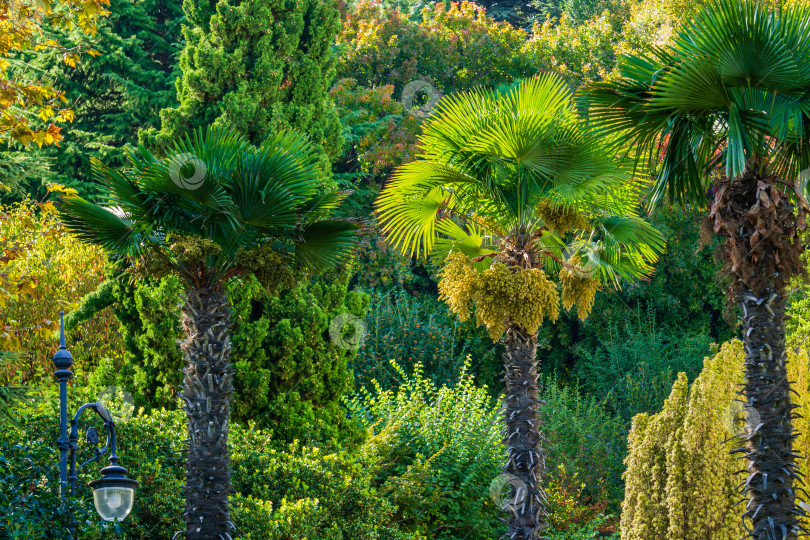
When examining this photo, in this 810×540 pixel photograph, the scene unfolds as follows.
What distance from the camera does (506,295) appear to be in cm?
984

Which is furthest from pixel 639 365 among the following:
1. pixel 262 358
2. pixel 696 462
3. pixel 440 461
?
pixel 262 358

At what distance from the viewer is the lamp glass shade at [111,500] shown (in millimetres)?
6000

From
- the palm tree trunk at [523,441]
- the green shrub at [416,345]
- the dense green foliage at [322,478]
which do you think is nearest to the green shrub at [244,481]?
the dense green foliage at [322,478]

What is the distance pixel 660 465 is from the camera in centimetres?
1151

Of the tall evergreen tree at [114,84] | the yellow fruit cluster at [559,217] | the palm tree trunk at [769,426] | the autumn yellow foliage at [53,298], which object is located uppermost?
the tall evergreen tree at [114,84]

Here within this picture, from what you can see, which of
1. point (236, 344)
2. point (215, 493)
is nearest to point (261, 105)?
point (236, 344)

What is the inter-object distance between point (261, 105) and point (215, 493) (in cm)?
792

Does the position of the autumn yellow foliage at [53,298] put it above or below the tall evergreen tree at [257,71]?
below

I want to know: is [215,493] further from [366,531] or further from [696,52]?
[696,52]

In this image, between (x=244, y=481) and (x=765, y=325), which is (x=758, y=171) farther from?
(x=244, y=481)

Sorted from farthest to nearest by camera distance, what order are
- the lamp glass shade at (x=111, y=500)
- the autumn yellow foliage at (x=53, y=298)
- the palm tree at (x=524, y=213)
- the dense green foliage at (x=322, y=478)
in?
the autumn yellow foliage at (x=53, y=298) < the palm tree at (x=524, y=213) < the dense green foliage at (x=322, y=478) < the lamp glass shade at (x=111, y=500)

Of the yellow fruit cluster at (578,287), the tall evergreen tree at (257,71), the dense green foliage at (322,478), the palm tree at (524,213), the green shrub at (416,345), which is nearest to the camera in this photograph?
the dense green foliage at (322,478)

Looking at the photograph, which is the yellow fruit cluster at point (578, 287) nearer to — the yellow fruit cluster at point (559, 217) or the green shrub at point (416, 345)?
the yellow fruit cluster at point (559, 217)

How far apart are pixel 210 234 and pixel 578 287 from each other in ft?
13.8
